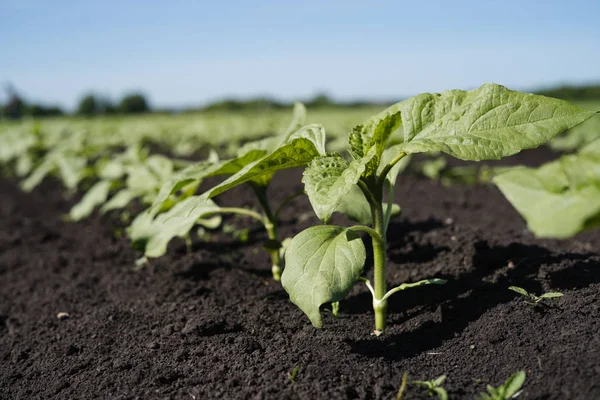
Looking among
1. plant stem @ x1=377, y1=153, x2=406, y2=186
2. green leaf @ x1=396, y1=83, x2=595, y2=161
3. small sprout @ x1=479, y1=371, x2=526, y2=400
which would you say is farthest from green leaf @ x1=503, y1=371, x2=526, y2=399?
plant stem @ x1=377, y1=153, x2=406, y2=186

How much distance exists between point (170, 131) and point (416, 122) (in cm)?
1294

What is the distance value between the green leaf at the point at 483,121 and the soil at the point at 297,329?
2.27 ft

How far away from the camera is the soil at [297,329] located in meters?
1.72

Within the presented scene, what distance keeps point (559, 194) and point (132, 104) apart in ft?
154

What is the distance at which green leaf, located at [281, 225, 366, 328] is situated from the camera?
1.67 meters

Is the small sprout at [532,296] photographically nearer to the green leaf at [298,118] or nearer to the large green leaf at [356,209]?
the large green leaf at [356,209]

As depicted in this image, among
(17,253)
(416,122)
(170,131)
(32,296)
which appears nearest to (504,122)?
(416,122)

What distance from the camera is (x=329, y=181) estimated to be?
1.67 meters

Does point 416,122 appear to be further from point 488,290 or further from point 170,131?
point 170,131

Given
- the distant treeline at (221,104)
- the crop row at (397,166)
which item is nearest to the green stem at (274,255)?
the crop row at (397,166)

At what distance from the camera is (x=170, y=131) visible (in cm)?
1405

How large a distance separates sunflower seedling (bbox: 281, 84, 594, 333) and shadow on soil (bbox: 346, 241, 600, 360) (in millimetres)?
243

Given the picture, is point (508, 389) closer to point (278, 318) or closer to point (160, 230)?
point (278, 318)

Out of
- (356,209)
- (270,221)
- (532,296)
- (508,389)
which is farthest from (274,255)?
(508,389)
